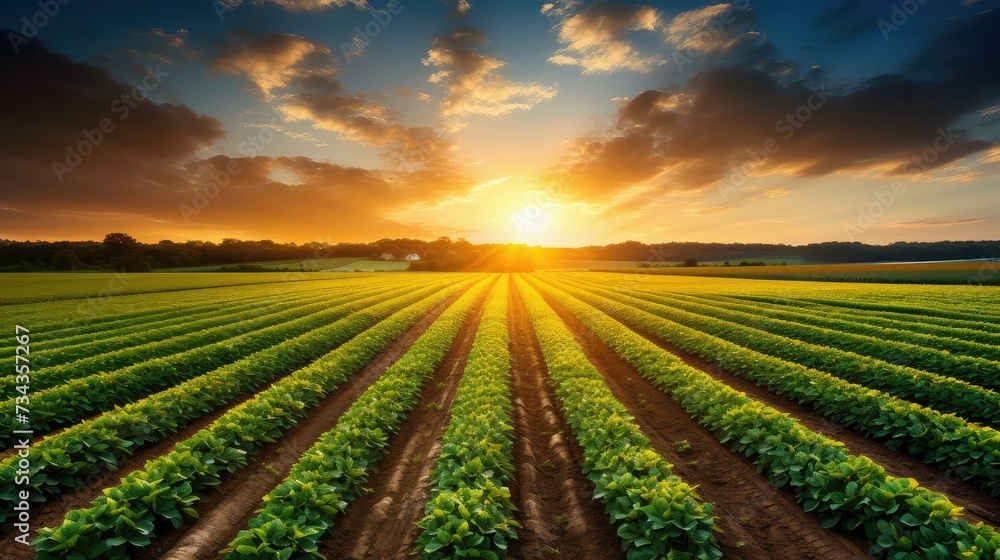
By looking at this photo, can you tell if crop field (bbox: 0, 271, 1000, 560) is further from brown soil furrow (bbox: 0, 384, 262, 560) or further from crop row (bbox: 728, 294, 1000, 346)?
crop row (bbox: 728, 294, 1000, 346)

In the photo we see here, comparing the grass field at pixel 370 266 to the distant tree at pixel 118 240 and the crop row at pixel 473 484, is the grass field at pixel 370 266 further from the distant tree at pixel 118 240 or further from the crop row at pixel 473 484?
the crop row at pixel 473 484

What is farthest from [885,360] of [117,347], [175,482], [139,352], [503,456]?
[117,347]

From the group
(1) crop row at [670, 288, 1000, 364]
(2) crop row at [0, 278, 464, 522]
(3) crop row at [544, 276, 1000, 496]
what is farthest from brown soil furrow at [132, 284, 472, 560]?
(1) crop row at [670, 288, 1000, 364]

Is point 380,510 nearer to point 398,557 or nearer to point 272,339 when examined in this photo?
point 398,557

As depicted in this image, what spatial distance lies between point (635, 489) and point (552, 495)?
7.89ft

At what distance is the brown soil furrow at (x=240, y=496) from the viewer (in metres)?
6.25

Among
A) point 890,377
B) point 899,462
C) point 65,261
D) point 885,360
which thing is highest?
point 65,261

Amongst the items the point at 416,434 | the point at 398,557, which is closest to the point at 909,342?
the point at 416,434

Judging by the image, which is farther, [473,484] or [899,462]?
[899,462]

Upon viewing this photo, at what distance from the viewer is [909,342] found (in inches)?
690

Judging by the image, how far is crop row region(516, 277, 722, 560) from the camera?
5.41 metres

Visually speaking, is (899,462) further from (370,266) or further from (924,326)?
(370,266)

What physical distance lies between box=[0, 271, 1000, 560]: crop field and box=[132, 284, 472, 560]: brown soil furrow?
43mm

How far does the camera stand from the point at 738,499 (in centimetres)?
762
